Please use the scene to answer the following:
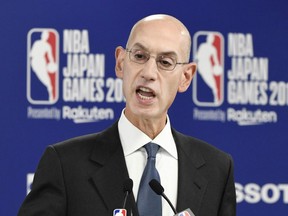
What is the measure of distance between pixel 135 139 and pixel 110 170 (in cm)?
12

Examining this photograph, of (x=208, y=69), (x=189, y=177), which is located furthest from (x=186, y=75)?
(x=208, y=69)

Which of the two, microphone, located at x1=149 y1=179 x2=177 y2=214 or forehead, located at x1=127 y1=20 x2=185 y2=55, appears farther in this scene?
forehead, located at x1=127 y1=20 x2=185 y2=55

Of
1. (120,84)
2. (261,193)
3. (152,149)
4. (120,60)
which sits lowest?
(261,193)

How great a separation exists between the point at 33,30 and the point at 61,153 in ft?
5.59

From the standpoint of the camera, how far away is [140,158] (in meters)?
2.01

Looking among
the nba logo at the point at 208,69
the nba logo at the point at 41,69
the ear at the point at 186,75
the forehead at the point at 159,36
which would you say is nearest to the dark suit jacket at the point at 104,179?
the ear at the point at 186,75

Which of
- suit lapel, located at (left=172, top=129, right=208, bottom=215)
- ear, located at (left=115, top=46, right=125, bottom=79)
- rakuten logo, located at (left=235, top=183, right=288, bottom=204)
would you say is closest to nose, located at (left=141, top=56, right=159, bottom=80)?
ear, located at (left=115, top=46, right=125, bottom=79)

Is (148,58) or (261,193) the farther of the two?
(261,193)

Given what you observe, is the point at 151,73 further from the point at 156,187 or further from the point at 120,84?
the point at 120,84

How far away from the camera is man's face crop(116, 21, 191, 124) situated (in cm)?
193

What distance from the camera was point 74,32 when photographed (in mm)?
3596

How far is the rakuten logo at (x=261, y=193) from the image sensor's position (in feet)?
12.5

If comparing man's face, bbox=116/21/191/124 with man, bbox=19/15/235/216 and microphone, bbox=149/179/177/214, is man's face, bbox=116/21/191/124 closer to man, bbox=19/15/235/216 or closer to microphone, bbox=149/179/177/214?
man, bbox=19/15/235/216

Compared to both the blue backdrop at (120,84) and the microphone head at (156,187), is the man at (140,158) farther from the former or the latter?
the blue backdrop at (120,84)
